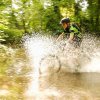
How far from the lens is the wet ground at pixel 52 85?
24.6ft

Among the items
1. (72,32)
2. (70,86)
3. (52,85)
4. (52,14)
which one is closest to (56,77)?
(52,85)

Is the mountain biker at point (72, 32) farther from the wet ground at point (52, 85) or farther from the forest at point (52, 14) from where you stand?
the forest at point (52, 14)

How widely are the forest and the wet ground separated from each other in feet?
37.0

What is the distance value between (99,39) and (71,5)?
3.56 metres

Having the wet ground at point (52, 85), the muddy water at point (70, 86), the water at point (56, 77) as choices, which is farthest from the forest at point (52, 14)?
the muddy water at point (70, 86)

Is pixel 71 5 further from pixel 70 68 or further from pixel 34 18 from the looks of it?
pixel 70 68

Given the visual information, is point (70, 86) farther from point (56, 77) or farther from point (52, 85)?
point (56, 77)

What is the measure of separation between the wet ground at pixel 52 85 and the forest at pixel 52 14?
444 inches

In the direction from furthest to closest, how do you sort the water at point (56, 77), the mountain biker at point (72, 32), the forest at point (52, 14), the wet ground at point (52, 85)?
1. the forest at point (52, 14)
2. the mountain biker at point (72, 32)
3. the water at point (56, 77)
4. the wet ground at point (52, 85)

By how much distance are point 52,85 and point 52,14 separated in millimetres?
14184

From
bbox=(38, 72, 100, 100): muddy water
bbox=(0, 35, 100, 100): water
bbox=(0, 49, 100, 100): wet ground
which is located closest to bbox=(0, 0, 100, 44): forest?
bbox=(0, 35, 100, 100): water

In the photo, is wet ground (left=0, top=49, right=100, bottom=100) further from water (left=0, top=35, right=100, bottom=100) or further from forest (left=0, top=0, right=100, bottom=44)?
forest (left=0, top=0, right=100, bottom=44)

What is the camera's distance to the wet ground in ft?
24.6

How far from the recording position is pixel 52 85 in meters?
8.70
